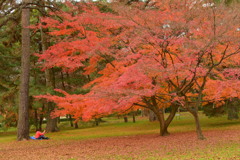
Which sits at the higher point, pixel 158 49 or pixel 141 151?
pixel 158 49

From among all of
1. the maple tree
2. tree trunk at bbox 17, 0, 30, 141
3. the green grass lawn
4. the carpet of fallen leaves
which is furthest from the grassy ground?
the green grass lawn

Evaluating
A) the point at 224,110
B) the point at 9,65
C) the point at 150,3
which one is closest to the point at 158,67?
the point at 150,3

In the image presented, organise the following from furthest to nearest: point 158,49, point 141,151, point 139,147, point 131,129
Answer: point 131,129
point 158,49
point 139,147
point 141,151

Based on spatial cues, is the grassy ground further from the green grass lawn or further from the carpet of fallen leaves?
the green grass lawn

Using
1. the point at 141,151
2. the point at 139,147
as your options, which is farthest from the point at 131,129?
the point at 141,151

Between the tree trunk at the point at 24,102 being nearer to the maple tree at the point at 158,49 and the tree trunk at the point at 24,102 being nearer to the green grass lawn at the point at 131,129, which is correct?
the maple tree at the point at 158,49

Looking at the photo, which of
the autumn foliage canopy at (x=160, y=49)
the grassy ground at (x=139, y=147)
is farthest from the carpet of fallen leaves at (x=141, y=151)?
the autumn foliage canopy at (x=160, y=49)

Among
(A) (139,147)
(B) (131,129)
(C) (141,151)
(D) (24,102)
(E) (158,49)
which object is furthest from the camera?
(B) (131,129)

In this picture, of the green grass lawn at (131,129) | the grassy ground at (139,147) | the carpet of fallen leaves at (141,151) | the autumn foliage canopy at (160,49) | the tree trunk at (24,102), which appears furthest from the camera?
the green grass lawn at (131,129)

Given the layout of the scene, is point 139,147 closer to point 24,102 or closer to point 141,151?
point 141,151

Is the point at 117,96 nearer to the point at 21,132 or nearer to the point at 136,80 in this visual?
the point at 136,80

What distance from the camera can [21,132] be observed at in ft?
42.1

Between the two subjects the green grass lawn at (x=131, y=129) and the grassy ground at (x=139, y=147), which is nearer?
the grassy ground at (x=139, y=147)

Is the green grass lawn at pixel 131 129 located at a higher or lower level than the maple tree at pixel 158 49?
lower
